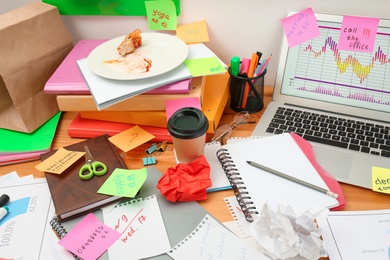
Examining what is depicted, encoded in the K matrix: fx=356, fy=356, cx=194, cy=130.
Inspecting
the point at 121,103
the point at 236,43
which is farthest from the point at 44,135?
the point at 236,43

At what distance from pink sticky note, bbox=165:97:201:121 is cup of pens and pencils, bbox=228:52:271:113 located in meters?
0.15

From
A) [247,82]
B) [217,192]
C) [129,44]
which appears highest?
[129,44]

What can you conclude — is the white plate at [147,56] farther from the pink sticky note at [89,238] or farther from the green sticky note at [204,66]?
the pink sticky note at [89,238]

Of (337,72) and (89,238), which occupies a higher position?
(337,72)

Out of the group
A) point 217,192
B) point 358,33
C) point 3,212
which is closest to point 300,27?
point 358,33

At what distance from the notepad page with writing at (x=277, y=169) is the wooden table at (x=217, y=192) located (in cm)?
6

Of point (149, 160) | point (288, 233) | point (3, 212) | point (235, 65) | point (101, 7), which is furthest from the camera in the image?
point (101, 7)

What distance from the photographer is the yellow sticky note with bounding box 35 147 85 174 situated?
0.75 m

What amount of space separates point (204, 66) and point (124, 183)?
352mm

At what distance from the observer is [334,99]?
0.90 meters

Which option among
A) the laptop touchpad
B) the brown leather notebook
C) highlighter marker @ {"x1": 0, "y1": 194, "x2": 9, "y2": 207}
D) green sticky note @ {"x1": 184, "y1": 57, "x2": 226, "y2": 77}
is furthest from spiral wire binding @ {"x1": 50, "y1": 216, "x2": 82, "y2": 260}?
the laptop touchpad

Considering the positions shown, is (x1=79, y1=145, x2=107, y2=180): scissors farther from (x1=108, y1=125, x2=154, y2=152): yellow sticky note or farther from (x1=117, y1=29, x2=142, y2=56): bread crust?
(x1=117, y1=29, x2=142, y2=56): bread crust

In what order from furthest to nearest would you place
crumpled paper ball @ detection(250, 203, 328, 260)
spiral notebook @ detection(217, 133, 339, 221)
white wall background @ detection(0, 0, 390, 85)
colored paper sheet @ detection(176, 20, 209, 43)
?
colored paper sheet @ detection(176, 20, 209, 43), white wall background @ detection(0, 0, 390, 85), spiral notebook @ detection(217, 133, 339, 221), crumpled paper ball @ detection(250, 203, 328, 260)

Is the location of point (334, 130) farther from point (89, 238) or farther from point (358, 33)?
point (89, 238)
